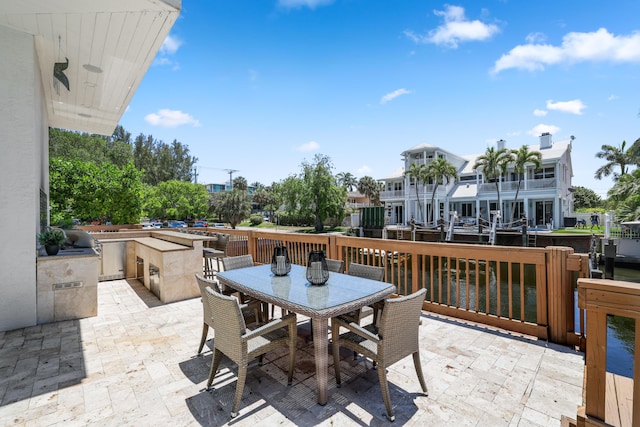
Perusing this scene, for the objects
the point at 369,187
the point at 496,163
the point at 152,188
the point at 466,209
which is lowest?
the point at 466,209

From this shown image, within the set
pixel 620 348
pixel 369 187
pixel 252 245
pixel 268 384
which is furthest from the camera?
pixel 369 187

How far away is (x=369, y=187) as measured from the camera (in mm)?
45281

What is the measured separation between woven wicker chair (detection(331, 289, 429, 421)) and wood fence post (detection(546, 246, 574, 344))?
1.84 m

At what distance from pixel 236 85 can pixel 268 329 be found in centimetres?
1051

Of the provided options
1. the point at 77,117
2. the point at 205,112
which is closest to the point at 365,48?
the point at 77,117

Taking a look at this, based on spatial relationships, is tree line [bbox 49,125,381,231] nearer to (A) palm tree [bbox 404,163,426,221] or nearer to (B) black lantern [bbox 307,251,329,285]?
(A) palm tree [bbox 404,163,426,221]

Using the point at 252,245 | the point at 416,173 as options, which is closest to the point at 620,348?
the point at 252,245

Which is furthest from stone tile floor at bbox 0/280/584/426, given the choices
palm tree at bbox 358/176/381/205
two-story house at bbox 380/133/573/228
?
palm tree at bbox 358/176/381/205

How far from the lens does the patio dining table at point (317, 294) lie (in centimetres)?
206

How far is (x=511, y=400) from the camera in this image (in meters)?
2.12

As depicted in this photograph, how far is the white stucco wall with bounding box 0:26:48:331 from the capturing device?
3.44 metres

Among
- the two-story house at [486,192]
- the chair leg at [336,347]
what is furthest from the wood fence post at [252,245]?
the two-story house at [486,192]

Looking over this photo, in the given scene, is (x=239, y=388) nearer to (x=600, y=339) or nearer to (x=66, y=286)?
(x=600, y=339)

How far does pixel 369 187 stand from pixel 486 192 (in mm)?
23599
